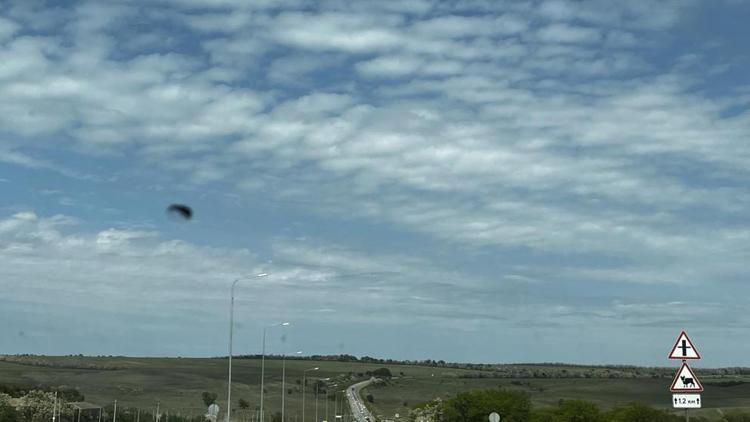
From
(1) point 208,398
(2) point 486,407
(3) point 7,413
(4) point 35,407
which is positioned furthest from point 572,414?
(1) point 208,398

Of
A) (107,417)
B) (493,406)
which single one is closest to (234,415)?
(107,417)

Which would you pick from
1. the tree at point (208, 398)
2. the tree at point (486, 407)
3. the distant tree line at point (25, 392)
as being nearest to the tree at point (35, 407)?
the distant tree line at point (25, 392)

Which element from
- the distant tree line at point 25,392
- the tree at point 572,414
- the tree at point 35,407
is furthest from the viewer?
the distant tree line at point 25,392

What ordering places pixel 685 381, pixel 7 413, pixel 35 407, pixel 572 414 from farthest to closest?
1. pixel 35 407
2. pixel 7 413
3. pixel 572 414
4. pixel 685 381

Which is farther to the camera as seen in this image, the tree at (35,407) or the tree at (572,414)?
the tree at (35,407)

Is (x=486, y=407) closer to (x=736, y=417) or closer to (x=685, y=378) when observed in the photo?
(x=736, y=417)

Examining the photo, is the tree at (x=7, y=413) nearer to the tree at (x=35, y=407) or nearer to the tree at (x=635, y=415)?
the tree at (x=35, y=407)

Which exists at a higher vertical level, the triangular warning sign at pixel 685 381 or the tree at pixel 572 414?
the tree at pixel 572 414
